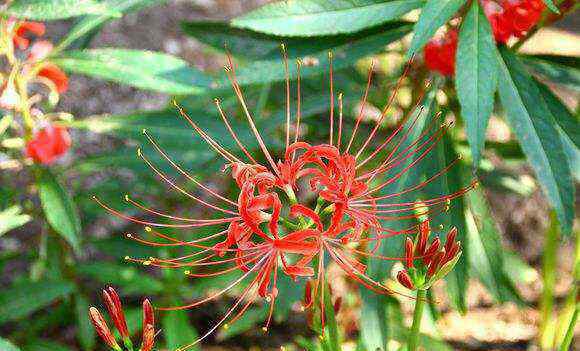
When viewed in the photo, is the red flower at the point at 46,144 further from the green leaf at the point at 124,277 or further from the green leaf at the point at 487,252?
the green leaf at the point at 487,252

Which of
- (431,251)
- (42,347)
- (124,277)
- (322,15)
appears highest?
(322,15)

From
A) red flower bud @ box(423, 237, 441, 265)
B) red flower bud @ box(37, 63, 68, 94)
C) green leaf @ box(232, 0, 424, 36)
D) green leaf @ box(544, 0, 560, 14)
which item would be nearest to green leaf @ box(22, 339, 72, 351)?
red flower bud @ box(37, 63, 68, 94)

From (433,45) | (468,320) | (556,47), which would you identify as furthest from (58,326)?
(556,47)

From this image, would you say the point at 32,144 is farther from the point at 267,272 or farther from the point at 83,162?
the point at 267,272

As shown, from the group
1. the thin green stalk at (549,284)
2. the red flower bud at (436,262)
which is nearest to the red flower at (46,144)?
the red flower bud at (436,262)

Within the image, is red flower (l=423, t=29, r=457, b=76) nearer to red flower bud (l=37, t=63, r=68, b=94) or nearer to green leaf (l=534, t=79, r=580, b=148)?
green leaf (l=534, t=79, r=580, b=148)

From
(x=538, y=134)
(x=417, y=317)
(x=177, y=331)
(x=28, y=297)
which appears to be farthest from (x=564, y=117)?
(x=28, y=297)

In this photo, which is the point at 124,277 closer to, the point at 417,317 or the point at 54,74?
Result: the point at 54,74
